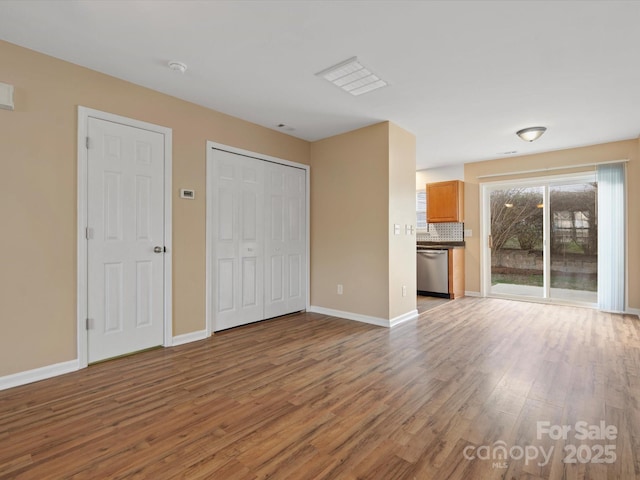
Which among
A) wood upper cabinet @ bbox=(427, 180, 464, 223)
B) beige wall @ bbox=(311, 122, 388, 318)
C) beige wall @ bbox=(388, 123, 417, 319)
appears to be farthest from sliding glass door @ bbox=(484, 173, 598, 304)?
beige wall @ bbox=(311, 122, 388, 318)

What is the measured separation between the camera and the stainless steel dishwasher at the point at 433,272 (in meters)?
6.09

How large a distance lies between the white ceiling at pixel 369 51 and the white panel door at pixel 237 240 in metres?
0.73

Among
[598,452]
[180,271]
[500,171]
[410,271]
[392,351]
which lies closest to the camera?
[598,452]

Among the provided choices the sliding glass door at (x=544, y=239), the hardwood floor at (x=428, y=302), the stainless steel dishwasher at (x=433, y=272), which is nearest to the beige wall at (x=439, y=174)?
the sliding glass door at (x=544, y=239)

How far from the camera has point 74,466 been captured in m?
1.60

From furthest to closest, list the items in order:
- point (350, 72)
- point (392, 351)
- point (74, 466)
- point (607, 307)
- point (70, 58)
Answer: point (607, 307) → point (392, 351) → point (350, 72) → point (70, 58) → point (74, 466)

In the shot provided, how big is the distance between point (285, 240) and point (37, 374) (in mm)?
2948

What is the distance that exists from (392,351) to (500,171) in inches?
176

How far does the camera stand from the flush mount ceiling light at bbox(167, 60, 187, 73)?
108 inches

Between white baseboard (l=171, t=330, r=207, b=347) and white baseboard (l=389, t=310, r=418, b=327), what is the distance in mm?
2282

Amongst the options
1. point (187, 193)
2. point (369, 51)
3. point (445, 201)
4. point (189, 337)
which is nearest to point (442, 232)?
point (445, 201)

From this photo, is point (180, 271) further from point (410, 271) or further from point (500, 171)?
point (500, 171)

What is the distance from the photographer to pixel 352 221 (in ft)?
14.8

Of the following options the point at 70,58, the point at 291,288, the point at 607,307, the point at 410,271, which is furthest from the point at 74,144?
the point at 607,307
